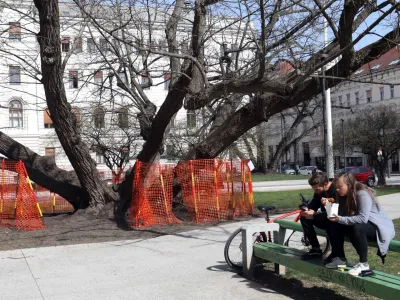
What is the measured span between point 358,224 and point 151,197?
8224mm

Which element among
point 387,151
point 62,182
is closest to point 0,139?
point 62,182

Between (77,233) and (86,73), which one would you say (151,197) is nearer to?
(77,233)

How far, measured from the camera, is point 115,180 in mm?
17297

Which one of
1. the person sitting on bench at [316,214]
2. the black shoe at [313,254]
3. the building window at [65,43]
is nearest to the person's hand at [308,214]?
the person sitting on bench at [316,214]

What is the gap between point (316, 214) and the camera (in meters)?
5.66

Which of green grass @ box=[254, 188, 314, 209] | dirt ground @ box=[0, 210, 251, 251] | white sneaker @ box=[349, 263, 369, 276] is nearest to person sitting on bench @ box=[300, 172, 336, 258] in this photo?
white sneaker @ box=[349, 263, 369, 276]

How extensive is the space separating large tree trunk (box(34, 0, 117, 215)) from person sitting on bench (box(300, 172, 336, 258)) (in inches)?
263

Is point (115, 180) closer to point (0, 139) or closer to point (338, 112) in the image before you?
point (0, 139)

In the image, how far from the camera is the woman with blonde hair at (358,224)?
5051 millimetres

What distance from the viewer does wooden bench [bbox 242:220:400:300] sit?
15.0 feet

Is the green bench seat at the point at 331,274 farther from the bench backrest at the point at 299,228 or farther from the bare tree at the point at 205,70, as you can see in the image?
the bare tree at the point at 205,70

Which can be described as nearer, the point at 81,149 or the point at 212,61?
the point at 81,149

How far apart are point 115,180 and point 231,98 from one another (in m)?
5.16

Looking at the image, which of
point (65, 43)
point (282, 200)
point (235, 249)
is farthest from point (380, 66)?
point (235, 249)
